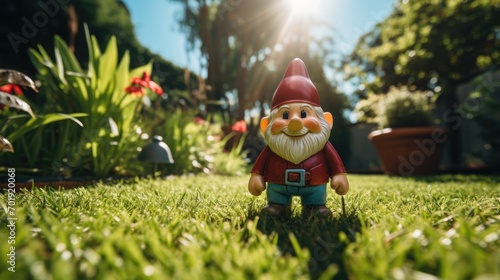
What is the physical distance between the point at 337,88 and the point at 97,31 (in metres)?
9.38

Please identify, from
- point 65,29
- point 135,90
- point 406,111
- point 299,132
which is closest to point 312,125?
point 299,132

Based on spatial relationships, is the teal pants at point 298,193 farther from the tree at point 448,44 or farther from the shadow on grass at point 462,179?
the tree at point 448,44

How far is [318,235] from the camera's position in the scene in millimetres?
1061

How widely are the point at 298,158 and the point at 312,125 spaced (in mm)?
176

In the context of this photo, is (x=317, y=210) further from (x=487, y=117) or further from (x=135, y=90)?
(x=487, y=117)

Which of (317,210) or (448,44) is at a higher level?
(448,44)

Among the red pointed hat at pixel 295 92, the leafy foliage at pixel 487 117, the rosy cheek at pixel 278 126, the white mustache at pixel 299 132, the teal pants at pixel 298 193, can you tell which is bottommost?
the teal pants at pixel 298 193

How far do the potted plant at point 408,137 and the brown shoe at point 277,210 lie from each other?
364cm

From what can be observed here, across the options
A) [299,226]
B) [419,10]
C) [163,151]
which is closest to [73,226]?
[299,226]

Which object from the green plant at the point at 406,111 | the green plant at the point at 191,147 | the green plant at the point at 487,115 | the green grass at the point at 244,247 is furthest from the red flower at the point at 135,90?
the green plant at the point at 487,115

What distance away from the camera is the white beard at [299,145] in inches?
58.8

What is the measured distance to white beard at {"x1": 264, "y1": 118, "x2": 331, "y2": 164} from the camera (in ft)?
4.90

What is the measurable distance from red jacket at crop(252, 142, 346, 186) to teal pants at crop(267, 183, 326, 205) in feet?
0.09

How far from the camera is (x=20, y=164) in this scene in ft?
8.21
